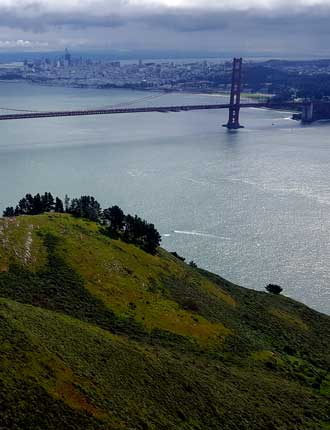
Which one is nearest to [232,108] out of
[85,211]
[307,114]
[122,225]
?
[307,114]

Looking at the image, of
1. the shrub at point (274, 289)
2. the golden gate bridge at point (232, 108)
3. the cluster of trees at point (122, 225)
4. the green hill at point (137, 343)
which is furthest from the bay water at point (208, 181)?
the green hill at point (137, 343)

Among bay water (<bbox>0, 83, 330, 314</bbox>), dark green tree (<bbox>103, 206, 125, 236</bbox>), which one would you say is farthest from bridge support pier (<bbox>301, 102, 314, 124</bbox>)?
dark green tree (<bbox>103, 206, 125, 236</bbox>)

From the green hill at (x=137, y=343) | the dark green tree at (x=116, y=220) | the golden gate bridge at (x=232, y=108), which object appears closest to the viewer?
the green hill at (x=137, y=343)

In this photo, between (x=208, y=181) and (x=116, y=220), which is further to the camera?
(x=208, y=181)

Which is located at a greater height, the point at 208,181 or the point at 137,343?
the point at 137,343

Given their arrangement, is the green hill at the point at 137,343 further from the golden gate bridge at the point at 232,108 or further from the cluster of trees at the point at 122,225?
the golden gate bridge at the point at 232,108

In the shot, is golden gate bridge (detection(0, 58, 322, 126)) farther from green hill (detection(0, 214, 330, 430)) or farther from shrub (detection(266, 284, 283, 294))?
green hill (detection(0, 214, 330, 430))

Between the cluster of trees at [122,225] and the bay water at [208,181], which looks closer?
the cluster of trees at [122,225]

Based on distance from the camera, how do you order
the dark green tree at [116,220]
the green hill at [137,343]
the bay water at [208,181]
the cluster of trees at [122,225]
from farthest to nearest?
the bay water at [208,181], the dark green tree at [116,220], the cluster of trees at [122,225], the green hill at [137,343]

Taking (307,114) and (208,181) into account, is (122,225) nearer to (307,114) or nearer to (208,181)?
(208,181)

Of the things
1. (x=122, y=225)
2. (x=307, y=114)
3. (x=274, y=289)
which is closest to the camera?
(x=122, y=225)
